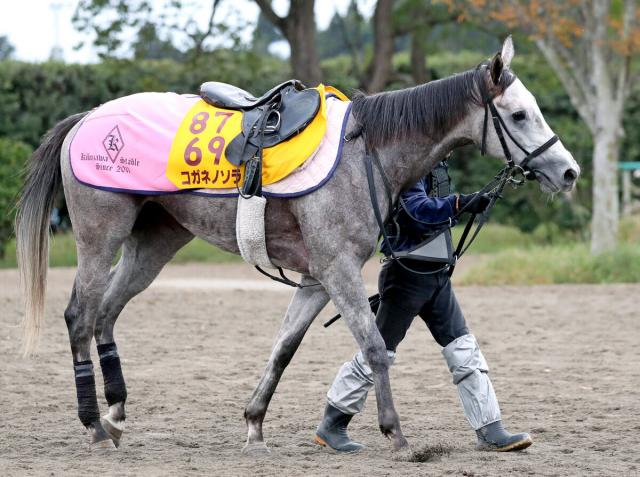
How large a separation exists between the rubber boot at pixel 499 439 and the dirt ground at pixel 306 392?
0.06m

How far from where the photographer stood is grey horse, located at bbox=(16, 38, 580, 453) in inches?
191

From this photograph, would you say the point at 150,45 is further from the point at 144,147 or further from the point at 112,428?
the point at 112,428

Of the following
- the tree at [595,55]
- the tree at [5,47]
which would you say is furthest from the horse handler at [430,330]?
the tree at [5,47]

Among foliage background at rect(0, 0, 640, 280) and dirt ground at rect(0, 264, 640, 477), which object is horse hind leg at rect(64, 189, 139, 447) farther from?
foliage background at rect(0, 0, 640, 280)

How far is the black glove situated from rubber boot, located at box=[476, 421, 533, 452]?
3.36ft

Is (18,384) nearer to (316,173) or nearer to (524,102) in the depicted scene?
(316,173)

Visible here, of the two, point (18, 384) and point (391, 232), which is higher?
point (391, 232)

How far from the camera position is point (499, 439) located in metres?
5.09

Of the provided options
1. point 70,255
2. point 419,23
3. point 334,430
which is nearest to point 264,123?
point 334,430

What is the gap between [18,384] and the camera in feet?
22.3

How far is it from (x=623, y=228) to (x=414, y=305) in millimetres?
11057

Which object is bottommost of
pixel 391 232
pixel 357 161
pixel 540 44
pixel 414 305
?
pixel 414 305

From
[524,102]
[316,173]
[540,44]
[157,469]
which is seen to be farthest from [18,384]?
[540,44]

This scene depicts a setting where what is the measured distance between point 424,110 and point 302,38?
12872 mm
